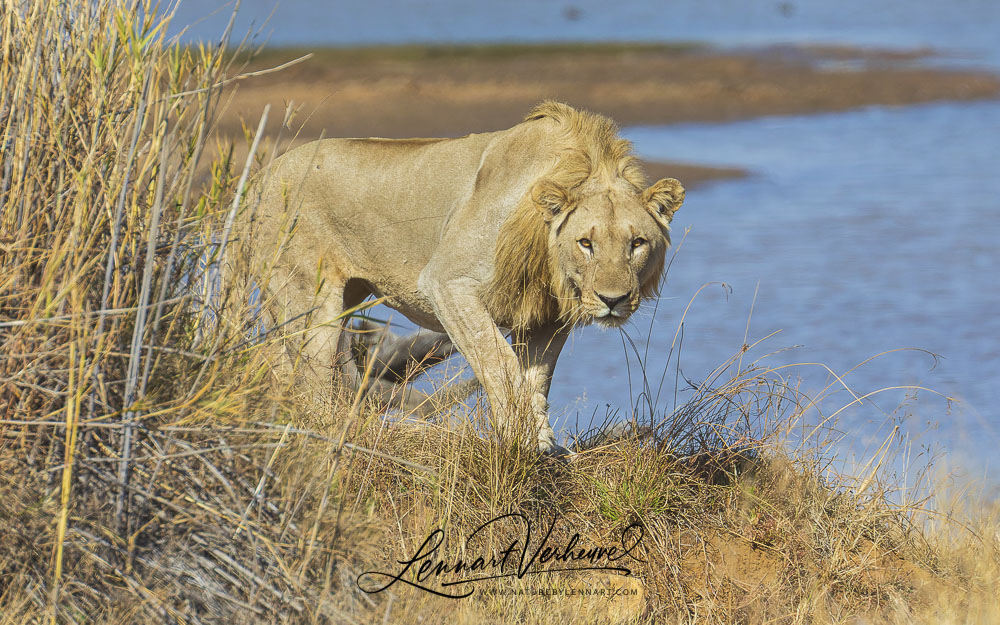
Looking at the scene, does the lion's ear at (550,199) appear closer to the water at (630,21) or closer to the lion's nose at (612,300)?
the lion's nose at (612,300)

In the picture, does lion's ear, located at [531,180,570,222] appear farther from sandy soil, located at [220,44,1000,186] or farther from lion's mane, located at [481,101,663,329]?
sandy soil, located at [220,44,1000,186]

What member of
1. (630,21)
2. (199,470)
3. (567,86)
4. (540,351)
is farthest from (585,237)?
(630,21)

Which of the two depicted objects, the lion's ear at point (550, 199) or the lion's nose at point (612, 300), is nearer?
the lion's nose at point (612, 300)

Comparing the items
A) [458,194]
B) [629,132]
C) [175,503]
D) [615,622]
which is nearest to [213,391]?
[175,503]

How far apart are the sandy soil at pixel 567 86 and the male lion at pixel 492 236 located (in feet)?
35.3

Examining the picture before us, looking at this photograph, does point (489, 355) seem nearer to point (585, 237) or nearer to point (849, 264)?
point (585, 237)

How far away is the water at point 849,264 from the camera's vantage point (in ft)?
25.8

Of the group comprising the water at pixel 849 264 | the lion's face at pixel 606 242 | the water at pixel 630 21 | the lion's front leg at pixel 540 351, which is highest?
the lion's face at pixel 606 242

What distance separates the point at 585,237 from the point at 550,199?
20 cm

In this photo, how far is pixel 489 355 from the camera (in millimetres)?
5031

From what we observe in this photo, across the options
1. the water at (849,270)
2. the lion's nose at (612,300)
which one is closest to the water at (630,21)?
the water at (849,270)

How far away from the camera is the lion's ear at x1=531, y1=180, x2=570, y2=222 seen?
189 inches

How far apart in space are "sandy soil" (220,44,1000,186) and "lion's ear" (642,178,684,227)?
12.1 m

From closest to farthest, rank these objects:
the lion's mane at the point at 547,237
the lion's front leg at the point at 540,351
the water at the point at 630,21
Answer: the lion's mane at the point at 547,237 → the lion's front leg at the point at 540,351 → the water at the point at 630,21
